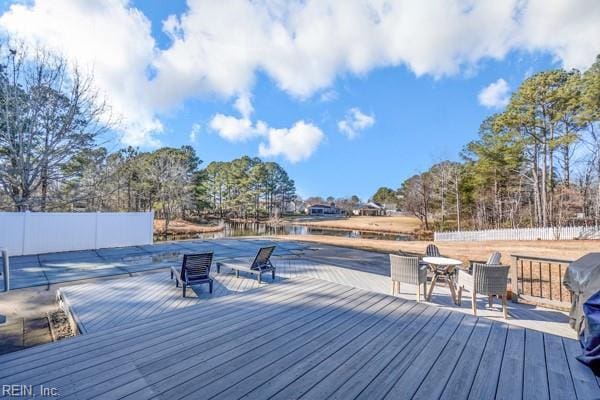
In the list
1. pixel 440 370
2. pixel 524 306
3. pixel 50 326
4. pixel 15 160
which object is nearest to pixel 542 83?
pixel 524 306

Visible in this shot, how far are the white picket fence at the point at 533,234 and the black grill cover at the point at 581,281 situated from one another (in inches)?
553

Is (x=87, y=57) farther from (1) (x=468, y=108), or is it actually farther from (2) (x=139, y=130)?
(1) (x=468, y=108)

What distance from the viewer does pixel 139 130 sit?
1341 centimetres

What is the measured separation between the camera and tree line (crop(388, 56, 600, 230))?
14281 mm

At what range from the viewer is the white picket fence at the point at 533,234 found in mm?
12906

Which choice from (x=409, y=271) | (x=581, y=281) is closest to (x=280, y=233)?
A: (x=409, y=271)

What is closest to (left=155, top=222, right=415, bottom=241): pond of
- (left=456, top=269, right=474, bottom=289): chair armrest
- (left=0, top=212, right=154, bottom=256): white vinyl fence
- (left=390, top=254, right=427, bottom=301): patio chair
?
(left=0, top=212, right=154, bottom=256): white vinyl fence

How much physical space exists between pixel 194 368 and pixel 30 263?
24.0ft

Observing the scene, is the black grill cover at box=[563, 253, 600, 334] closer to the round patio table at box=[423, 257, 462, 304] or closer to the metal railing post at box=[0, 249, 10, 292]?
the round patio table at box=[423, 257, 462, 304]

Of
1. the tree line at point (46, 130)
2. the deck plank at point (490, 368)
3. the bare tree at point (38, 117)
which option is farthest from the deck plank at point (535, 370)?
the bare tree at point (38, 117)

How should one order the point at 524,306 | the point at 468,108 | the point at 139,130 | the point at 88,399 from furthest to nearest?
1. the point at 468,108
2. the point at 139,130
3. the point at 524,306
4. the point at 88,399

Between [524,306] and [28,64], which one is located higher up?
[28,64]

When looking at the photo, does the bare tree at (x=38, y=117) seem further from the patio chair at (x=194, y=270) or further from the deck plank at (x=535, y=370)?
the deck plank at (x=535, y=370)

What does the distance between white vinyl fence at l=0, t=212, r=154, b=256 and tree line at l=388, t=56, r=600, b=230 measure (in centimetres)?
2025
